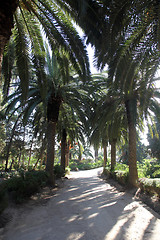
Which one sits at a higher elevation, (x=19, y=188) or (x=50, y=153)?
(x=50, y=153)

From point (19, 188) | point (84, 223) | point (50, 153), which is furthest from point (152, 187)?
point (50, 153)

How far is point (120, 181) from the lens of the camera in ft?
36.4

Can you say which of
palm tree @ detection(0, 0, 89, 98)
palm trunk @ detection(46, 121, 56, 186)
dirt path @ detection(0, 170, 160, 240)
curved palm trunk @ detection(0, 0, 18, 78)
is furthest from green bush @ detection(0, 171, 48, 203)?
curved palm trunk @ detection(0, 0, 18, 78)

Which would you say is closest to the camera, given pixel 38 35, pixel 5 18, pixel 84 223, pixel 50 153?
pixel 5 18

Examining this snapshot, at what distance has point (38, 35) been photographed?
5594 mm

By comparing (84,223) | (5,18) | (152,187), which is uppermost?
(5,18)

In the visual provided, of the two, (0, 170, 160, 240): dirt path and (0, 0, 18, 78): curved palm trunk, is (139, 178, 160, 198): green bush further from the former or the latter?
(0, 0, 18, 78): curved palm trunk

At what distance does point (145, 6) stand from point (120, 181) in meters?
9.89

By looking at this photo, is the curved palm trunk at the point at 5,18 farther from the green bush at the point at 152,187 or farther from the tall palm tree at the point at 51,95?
the green bush at the point at 152,187

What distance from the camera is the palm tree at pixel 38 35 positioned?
5.02m

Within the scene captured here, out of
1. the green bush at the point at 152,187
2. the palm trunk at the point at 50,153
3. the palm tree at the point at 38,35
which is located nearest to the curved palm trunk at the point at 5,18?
the palm tree at the point at 38,35

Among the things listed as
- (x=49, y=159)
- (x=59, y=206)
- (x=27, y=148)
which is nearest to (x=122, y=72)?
(x=59, y=206)

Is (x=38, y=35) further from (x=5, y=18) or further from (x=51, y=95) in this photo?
(x=51, y=95)

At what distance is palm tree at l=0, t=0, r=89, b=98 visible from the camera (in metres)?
5.02
